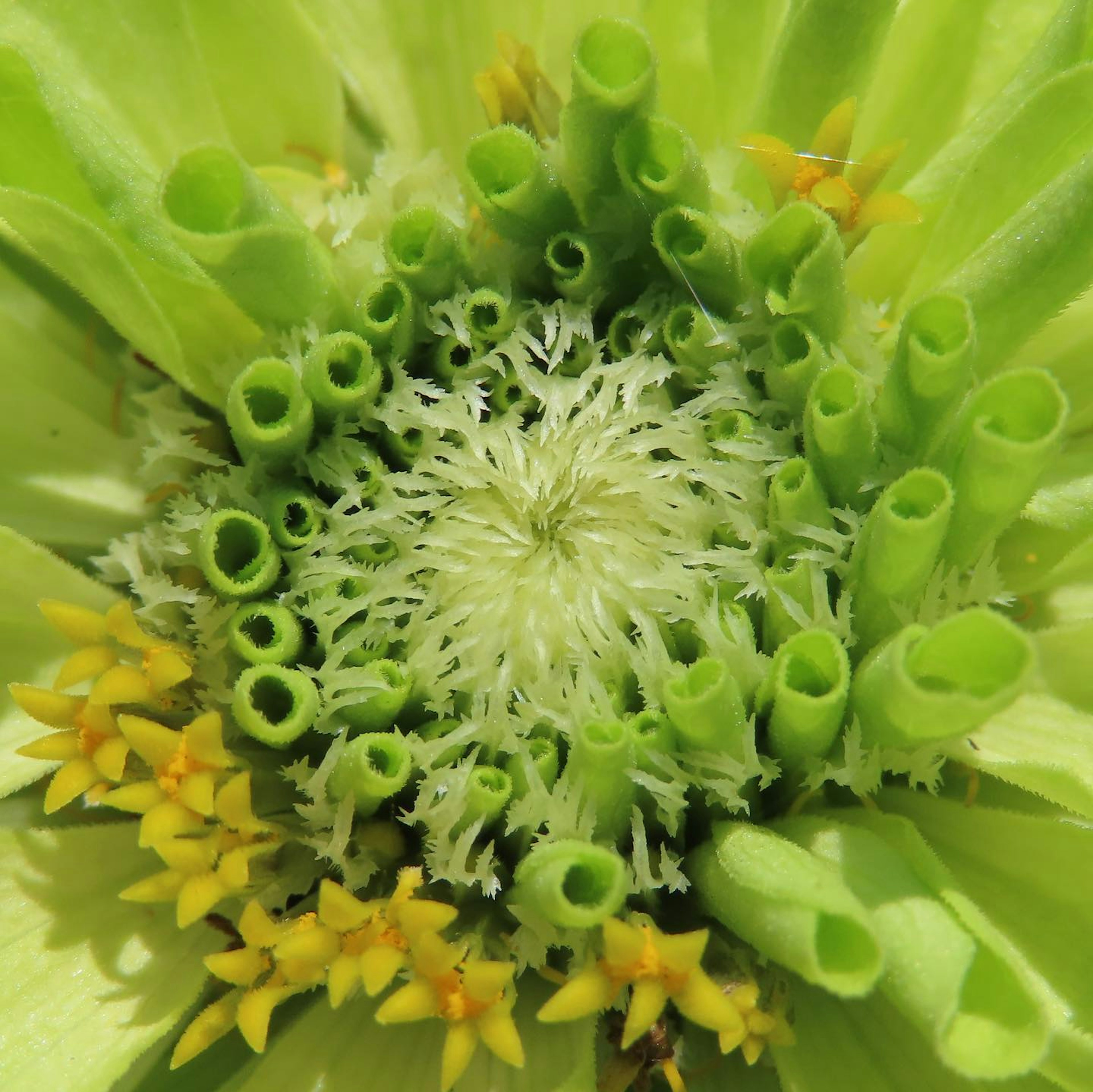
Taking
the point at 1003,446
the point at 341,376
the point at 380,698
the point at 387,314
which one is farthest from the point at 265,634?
the point at 1003,446

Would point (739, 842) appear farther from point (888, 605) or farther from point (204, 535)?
point (204, 535)

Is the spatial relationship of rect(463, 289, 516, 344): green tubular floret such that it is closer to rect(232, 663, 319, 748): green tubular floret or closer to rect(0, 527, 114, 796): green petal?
rect(232, 663, 319, 748): green tubular floret

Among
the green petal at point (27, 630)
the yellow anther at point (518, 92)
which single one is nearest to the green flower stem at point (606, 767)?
the green petal at point (27, 630)

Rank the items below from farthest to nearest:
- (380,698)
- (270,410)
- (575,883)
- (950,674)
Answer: (270,410), (380,698), (575,883), (950,674)

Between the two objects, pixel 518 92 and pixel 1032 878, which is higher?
pixel 518 92

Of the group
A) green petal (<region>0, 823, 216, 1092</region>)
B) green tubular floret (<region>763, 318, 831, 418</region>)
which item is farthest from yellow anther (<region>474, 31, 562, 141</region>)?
green petal (<region>0, 823, 216, 1092</region>)

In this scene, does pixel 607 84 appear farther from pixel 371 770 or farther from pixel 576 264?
pixel 371 770

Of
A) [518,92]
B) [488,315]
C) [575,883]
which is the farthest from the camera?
[518,92]
